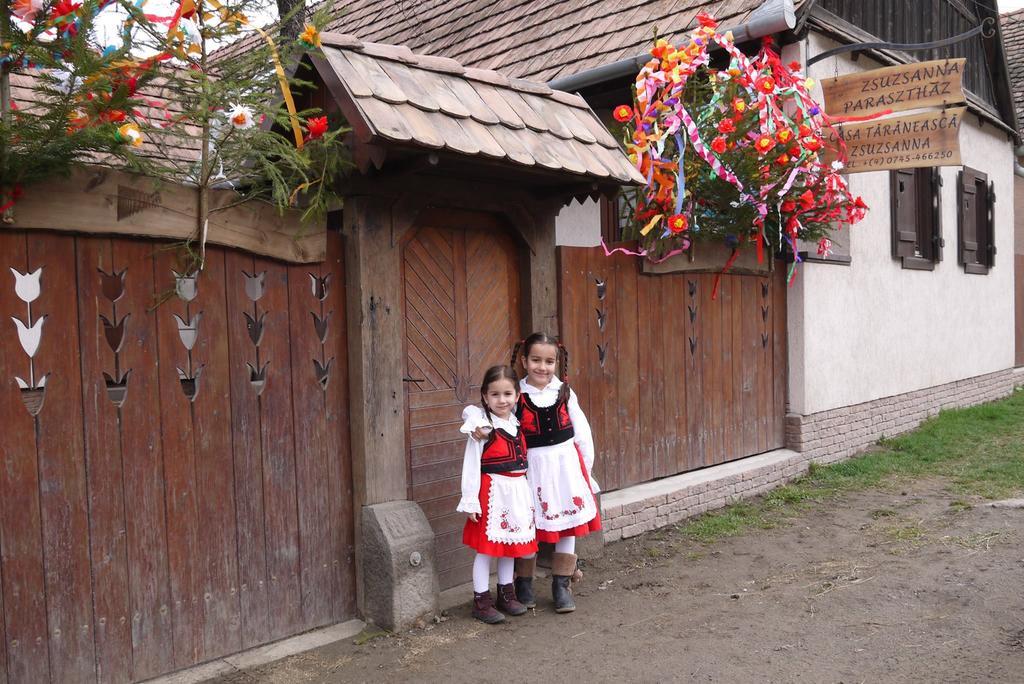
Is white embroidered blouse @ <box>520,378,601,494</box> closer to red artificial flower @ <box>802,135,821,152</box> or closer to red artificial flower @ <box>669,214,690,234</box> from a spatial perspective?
red artificial flower @ <box>669,214,690,234</box>

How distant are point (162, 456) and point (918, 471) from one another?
21.1 feet

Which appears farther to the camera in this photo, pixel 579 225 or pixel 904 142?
pixel 904 142

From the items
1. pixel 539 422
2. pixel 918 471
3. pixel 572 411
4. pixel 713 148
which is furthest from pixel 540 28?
pixel 539 422

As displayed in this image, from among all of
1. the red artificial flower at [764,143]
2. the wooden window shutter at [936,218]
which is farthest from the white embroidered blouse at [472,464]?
the wooden window shutter at [936,218]

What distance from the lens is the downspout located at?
22.1 ft

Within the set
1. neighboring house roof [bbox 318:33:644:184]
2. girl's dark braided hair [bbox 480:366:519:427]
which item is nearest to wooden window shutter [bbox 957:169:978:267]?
neighboring house roof [bbox 318:33:644:184]

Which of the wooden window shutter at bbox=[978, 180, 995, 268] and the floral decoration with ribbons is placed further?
the wooden window shutter at bbox=[978, 180, 995, 268]

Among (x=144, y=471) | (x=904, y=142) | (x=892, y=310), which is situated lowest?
(x=144, y=471)

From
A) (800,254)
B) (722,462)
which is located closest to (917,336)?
(800,254)

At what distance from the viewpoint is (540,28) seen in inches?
354

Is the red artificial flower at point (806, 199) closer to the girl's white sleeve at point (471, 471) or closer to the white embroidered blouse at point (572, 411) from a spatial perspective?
the white embroidered blouse at point (572, 411)

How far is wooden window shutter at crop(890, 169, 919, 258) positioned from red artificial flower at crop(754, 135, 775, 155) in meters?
3.95

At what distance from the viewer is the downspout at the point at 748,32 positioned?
6.75m

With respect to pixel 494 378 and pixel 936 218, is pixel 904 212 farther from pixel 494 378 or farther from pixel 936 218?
pixel 494 378
